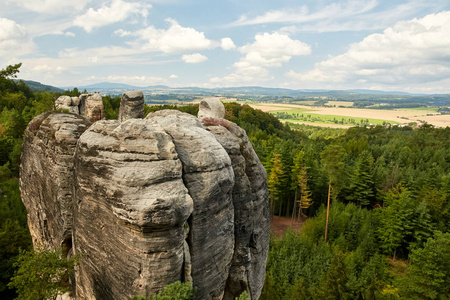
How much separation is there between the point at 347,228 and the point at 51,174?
1556 inches

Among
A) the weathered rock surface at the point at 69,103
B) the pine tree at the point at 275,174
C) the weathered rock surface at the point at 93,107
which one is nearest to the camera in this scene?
the weathered rock surface at the point at 93,107

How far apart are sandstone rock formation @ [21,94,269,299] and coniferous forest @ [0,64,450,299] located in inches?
536

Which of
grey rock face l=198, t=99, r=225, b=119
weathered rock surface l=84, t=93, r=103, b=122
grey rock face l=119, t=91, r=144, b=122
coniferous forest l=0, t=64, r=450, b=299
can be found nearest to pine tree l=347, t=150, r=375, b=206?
coniferous forest l=0, t=64, r=450, b=299

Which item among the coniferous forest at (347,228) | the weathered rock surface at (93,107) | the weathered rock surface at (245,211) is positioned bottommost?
the coniferous forest at (347,228)

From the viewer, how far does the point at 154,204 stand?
870 centimetres

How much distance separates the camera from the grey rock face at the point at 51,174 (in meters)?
13.9

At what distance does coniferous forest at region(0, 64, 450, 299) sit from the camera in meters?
26.5

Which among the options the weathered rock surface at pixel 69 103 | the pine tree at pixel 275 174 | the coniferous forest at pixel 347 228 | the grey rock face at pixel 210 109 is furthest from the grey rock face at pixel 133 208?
the pine tree at pixel 275 174

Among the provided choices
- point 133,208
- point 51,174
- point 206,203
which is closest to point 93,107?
point 51,174

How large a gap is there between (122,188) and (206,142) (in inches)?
154

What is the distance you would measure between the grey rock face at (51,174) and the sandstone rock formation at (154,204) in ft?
0.20

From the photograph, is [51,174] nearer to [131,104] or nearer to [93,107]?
[131,104]

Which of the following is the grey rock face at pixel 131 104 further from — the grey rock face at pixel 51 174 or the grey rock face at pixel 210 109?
the grey rock face at pixel 210 109

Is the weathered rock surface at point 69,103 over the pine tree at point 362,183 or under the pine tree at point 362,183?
over
